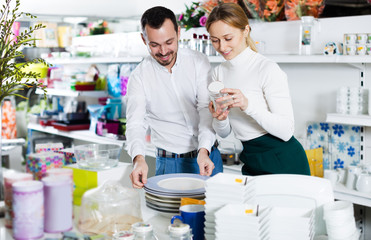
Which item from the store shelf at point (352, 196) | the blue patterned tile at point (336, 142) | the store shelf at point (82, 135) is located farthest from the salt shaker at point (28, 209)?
the store shelf at point (82, 135)

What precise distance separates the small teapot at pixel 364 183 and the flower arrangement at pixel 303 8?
119 centimetres

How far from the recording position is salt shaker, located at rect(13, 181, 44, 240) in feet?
4.31

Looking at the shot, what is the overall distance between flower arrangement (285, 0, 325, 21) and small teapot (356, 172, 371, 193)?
3.92 ft

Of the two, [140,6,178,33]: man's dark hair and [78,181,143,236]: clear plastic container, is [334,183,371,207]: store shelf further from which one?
[78,181,143,236]: clear plastic container

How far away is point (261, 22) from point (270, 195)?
7.70 ft

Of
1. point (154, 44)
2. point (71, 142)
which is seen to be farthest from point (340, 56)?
point (71, 142)

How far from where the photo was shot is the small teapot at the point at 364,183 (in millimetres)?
2945

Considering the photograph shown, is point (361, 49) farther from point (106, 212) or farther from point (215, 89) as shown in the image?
point (106, 212)

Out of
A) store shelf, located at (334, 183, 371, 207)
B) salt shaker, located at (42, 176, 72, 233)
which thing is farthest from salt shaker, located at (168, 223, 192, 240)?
store shelf, located at (334, 183, 371, 207)

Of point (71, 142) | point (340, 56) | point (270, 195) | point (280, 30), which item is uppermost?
point (280, 30)

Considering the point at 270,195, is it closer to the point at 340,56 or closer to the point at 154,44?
the point at 154,44

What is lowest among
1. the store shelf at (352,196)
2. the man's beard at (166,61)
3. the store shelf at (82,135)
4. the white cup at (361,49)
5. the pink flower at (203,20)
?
the store shelf at (352,196)

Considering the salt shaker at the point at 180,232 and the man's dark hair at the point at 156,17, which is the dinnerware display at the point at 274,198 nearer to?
the salt shaker at the point at 180,232

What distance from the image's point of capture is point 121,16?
594 cm
